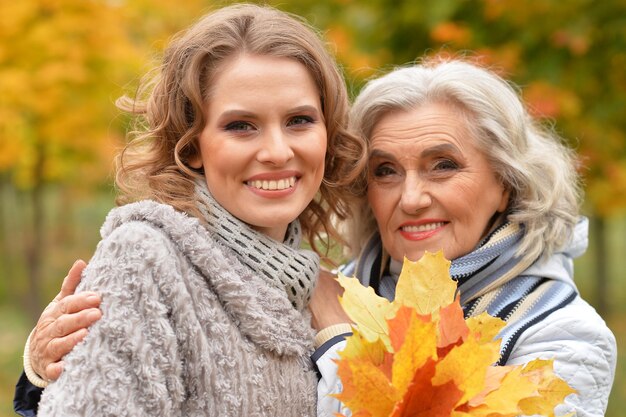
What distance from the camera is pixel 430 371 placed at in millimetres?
1791

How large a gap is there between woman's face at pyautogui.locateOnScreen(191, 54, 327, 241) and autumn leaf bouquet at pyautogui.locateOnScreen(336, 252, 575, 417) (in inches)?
19.6

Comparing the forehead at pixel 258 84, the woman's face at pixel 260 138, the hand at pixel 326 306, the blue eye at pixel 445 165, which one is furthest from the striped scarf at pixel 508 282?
the forehead at pixel 258 84

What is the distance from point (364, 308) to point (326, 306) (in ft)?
2.27

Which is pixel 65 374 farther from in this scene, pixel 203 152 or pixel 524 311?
pixel 524 311

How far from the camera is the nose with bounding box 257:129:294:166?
7.52 ft

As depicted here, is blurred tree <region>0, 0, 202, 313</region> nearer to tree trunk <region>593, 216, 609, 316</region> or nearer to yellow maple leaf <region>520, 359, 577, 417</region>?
yellow maple leaf <region>520, 359, 577, 417</region>

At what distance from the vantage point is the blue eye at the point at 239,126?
2.31 metres

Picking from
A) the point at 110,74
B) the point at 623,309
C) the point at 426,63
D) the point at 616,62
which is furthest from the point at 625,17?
the point at 623,309

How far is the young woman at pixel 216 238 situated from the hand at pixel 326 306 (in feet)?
0.30

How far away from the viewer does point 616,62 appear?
581 centimetres

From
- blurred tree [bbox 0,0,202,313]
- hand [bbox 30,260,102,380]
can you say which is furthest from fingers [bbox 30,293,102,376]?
blurred tree [bbox 0,0,202,313]

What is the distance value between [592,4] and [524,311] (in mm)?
3245

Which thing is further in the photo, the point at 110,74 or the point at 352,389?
the point at 110,74

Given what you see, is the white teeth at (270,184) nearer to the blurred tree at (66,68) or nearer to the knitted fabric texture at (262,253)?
the knitted fabric texture at (262,253)
